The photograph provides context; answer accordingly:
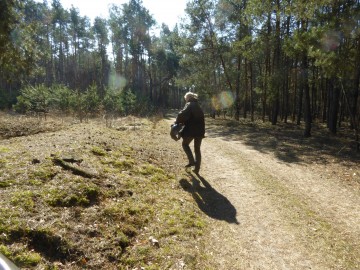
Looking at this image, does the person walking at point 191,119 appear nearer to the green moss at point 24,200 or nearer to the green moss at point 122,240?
the green moss at point 122,240

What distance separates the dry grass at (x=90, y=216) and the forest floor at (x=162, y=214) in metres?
0.02

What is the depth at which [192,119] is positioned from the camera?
7500 mm

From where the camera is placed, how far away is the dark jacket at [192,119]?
7.36 meters

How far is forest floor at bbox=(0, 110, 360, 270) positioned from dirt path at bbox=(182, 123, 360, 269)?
21 mm

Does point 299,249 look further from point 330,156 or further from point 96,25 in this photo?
point 96,25

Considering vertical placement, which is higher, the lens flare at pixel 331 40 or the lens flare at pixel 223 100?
the lens flare at pixel 331 40

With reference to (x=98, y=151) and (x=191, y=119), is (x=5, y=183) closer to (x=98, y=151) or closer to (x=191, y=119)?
(x=98, y=151)

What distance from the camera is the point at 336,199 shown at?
666cm

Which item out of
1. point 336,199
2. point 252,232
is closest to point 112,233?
point 252,232

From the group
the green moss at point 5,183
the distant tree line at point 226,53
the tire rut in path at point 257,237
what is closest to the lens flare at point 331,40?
the distant tree line at point 226,53

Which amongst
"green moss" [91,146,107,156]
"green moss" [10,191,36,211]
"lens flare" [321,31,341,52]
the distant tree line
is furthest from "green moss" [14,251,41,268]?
"lens flare" [321,31,341,52]

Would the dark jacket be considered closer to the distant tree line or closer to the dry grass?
the dry grass

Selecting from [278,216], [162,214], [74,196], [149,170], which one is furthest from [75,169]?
[278,216]

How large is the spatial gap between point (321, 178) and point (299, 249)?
4611 mm
